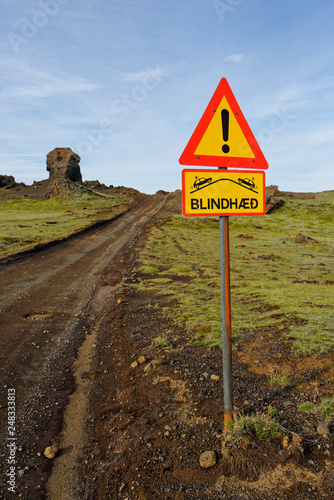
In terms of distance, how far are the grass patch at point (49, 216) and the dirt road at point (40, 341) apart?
6.08m

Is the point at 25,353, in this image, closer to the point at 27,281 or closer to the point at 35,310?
the point at 35,310

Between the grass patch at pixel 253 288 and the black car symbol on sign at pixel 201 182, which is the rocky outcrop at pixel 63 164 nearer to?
the grass patch at pixel 253 288

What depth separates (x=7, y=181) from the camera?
92625mm

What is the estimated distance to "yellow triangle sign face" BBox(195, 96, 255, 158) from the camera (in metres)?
3.42

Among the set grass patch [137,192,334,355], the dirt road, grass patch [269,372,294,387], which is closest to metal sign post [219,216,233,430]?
grass patch [269,372,294,387]

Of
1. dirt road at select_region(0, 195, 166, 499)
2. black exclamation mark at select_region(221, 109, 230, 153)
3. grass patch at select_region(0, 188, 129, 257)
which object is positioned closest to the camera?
black exclamation mark at select_region(221, 109, 230, 153)

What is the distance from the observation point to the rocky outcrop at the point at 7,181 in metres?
88.4

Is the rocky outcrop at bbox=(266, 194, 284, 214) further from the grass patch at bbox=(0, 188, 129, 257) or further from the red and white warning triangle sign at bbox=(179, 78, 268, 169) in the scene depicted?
the red and white warning triangle sign at bbox=(179, 78, 268, 169)

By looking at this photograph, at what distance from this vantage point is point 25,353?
7082 mm

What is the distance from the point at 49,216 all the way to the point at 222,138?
43.6 m

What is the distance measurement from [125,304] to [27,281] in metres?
5.91

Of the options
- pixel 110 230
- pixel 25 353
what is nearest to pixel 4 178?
pixel 110 230

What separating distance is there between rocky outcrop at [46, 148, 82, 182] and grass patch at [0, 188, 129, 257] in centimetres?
1092

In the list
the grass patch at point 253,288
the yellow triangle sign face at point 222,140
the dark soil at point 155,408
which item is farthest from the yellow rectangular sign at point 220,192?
the grass patch at point 253,288
